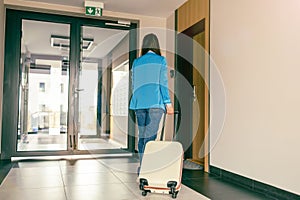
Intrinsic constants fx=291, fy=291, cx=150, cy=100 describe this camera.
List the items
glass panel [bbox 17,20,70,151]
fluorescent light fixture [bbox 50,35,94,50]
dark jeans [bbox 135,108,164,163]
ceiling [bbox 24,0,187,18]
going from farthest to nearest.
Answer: fluorescent light fixture [bbox 50,35,94,50]
glass panel [bbox 17,20,70,151]
ceiling [bbox 24,0,187,18]
dark jeans [bbox 135,108,164,163]

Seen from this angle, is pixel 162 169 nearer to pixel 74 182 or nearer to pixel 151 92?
pixel 151 92

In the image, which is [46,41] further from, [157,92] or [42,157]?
[157,92]

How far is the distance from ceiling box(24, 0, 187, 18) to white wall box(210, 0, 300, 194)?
44.2 inches

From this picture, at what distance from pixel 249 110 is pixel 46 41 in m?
3.43

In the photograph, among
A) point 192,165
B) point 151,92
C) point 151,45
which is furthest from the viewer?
point 192,165

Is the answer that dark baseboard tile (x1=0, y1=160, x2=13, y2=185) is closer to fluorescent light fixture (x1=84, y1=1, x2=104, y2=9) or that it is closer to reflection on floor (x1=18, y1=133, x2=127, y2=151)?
reflection on floor (x1=18, y1=133, x2=127, y2=151)

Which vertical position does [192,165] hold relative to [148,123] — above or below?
below

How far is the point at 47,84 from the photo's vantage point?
476 centimetres

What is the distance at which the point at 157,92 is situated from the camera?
2707mm

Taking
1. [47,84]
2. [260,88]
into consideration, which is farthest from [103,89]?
[260,88]

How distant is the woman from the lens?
8.86 ft

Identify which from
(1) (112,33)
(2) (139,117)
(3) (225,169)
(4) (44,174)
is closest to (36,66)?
(1) (112,33)

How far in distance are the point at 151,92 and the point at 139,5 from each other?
89.3 inches

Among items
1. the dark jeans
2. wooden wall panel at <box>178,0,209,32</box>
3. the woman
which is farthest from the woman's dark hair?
wooden wall panel at <box>178,0,209,32</box>
